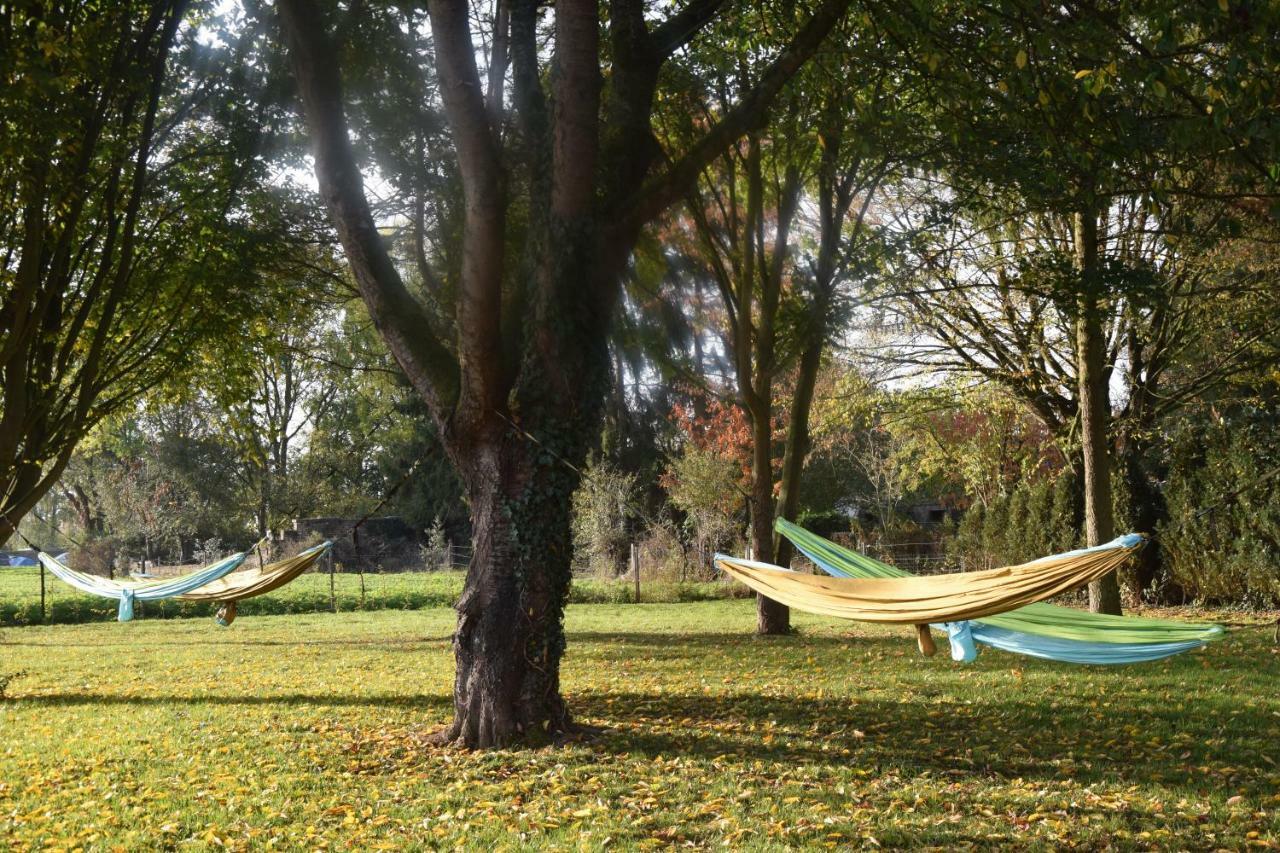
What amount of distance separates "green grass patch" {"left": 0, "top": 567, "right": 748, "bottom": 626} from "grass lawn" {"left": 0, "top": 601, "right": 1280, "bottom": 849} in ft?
21.4

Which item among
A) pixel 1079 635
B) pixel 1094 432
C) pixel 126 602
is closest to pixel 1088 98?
pixel 1079 635

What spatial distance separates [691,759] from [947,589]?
1.39 m

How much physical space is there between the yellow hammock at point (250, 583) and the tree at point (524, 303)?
6.39 ft

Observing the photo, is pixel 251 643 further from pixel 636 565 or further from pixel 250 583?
pixel 636 565

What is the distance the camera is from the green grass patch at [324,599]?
14.0m

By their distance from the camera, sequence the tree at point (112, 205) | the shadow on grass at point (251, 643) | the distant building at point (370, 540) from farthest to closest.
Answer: the distant building at point (370, 540) < the shadow on grass at point (251, 643) < the tree at point (112, 205)

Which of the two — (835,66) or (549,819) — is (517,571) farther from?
(835,66)

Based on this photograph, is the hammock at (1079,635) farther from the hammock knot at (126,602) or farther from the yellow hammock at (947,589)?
the hammock knot at (126,602)

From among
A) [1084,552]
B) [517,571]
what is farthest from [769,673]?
[1084,552]

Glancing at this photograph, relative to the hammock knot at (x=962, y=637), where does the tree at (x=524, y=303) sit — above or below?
above

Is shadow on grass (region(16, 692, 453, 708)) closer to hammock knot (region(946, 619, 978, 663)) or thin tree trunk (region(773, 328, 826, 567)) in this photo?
hammock knot (region(946, 619, 978, 663))

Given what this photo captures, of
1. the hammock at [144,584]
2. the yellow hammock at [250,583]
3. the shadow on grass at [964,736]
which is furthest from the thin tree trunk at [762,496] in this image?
the hammock at [144,584]

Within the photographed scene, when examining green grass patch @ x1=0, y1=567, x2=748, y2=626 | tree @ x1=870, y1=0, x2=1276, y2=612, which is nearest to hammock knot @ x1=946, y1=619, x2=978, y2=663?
tree @ x1=870, y1=0, x2=1276, y2=612

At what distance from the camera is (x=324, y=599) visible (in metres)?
16.0
